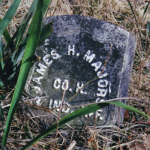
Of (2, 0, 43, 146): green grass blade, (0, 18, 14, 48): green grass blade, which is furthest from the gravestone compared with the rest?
(2, 0, 43, 146): green grass blade

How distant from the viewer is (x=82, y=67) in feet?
3.84

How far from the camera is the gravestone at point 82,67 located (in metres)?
1.13

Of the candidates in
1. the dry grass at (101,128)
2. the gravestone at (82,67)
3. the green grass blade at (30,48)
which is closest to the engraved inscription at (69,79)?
the gravestone at (82,67)

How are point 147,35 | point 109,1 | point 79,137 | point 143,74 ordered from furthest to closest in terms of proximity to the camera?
point 109,1, point 147,35, point 143,74, point 79,137

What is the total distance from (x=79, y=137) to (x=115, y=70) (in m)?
0.46

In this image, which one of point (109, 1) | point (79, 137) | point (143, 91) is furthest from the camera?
point (109, 1)

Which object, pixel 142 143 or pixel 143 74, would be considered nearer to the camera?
pixel 142 143

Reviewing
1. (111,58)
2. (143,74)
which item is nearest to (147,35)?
(143,74)

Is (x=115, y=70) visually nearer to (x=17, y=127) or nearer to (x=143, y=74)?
A: (x=143, y=74)

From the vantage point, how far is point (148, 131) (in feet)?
3.92

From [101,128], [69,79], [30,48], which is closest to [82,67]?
[69,79]

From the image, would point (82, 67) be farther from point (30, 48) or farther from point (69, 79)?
point (30, 48)

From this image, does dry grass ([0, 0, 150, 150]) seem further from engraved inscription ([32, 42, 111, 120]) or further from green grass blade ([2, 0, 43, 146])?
green grass blade ([2, 0, 43, 146])

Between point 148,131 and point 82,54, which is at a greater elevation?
point 82,54
